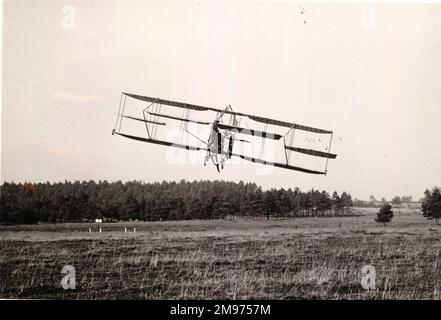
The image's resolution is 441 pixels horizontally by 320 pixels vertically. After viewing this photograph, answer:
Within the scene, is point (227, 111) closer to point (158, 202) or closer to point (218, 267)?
point (218, 267)

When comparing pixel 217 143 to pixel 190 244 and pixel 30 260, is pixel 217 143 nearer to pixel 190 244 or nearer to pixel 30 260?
pixel 190 244

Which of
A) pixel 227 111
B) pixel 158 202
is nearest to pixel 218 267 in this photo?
pixel 227 111

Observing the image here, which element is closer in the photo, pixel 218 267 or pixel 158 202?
pixel 218 267

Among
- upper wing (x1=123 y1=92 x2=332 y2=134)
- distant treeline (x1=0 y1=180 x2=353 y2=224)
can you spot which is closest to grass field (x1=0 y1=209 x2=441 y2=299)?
distant treeline (x1=0 y1=180 x2=353 y2=224)

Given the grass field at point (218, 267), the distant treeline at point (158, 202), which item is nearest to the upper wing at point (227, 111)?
the distant treeline at point (158, 202)

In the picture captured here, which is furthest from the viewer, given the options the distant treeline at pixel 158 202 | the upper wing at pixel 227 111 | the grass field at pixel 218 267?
the distant treeline at pixel 158 202

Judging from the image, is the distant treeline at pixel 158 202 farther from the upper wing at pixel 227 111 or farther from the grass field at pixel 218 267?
the upper wing at pixel 227 111
